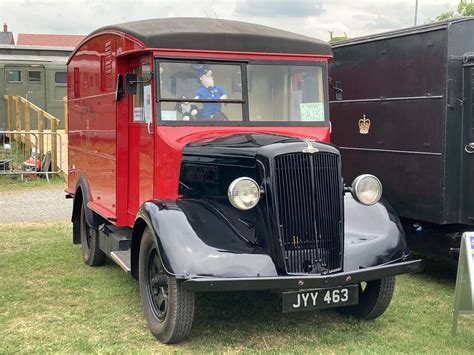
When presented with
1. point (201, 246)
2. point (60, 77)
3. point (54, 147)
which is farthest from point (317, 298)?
point (60, 77)

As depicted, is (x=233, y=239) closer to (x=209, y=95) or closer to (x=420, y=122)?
(x=209, y=95)

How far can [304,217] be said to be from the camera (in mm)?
4555

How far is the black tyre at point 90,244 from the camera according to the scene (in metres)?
7.01

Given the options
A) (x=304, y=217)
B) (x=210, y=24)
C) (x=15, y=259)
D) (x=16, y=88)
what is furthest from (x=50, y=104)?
(x=304, y=217)

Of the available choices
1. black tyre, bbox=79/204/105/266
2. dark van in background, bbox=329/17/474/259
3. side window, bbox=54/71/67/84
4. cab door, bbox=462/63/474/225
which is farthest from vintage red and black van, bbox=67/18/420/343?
side window, bbox=54/71/67/84

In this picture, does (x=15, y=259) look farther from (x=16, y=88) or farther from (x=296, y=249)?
(x=16, y=88)

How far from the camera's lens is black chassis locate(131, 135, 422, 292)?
4238 mm

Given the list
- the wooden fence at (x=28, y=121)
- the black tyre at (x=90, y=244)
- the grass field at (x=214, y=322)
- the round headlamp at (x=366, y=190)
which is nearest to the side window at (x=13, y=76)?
the wooden fence at (x=28, y=121)

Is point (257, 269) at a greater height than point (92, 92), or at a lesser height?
lesser

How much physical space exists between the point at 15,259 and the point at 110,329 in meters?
2.95

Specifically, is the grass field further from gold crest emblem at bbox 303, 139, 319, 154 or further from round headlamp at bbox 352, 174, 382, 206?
gold crest emblem at bbox 303, 139, 319, 154

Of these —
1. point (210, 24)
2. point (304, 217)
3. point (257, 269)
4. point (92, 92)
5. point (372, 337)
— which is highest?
point (210, 24)

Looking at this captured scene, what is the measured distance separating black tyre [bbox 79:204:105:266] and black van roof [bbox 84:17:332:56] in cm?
235

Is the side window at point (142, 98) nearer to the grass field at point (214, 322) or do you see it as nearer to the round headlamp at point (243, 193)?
the round headlamp at point (243, 193)
